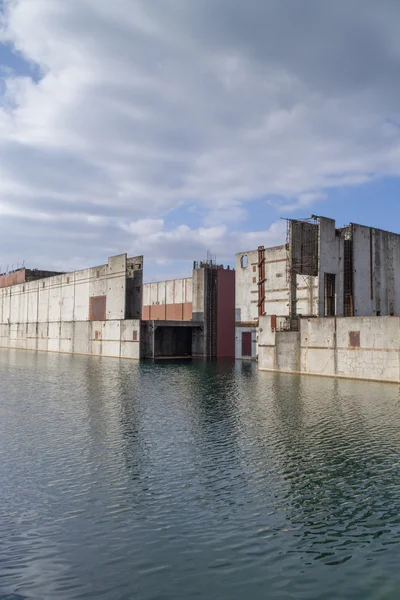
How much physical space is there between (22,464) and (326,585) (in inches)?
338

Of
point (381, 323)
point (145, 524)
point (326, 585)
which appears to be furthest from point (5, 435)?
point (381, 323)

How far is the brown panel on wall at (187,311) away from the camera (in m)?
62.2

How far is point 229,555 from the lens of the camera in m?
8.34

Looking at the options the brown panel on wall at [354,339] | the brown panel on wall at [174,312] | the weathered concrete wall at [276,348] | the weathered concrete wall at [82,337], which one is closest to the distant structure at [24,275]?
Result: the weathered concrete wall at [82,337]

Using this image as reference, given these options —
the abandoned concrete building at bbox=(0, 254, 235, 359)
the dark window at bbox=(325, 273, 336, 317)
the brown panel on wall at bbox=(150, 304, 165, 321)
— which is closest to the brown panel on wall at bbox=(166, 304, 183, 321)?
the abandoned concrete building at bbox=(0, 254, 235, 359)

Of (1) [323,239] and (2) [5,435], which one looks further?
(1) [323,239]

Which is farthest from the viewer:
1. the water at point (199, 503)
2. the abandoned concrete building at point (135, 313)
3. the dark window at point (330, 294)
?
the abandoned concrete building at point (135, 313)

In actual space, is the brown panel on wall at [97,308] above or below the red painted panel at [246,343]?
above

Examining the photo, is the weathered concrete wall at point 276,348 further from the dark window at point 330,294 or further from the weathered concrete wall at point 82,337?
the weathered concrete wall at point 82,337

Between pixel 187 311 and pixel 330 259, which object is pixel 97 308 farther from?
pixel 330 259

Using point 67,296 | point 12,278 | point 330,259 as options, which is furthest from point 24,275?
point 330,259

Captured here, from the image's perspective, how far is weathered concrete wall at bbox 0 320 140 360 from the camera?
54594 millimetres

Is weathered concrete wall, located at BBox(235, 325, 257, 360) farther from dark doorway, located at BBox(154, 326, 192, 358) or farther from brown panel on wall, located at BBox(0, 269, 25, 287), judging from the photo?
brown panel on wall, located at BBox(0, 269, 25, 287)

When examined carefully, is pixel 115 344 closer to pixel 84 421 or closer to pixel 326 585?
pixel 84 421
